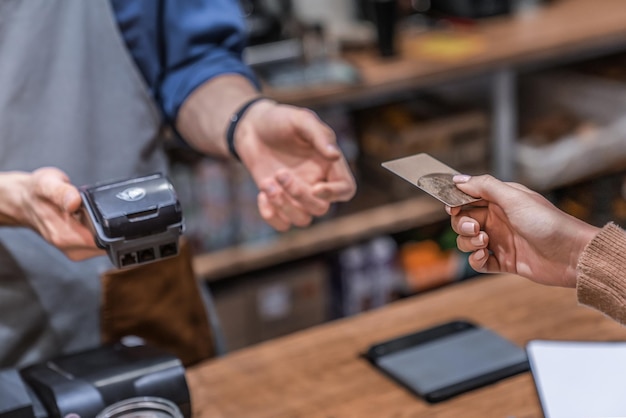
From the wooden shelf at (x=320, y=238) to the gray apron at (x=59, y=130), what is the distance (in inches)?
33.7

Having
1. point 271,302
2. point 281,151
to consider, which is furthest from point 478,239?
point 271,302

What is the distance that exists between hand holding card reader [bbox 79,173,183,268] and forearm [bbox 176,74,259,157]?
36cm

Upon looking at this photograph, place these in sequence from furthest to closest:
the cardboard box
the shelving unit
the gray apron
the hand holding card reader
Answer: the cardboard box, the shelving unit, the gray apron, the hand holding card reader

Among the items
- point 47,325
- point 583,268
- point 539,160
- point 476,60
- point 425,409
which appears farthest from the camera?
point 539,160

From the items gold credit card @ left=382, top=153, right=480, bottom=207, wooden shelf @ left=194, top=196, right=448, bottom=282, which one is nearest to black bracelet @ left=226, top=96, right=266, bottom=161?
gold credit card @ left=382, top=153, right=480, bottom=207

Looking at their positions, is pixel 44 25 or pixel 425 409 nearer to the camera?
pixel 425 409

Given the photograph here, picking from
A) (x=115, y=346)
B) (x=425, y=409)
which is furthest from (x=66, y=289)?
(x=425, y=409)

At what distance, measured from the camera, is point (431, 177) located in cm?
98

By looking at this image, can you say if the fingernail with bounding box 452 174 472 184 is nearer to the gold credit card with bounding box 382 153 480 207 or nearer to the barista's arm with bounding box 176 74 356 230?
the gold credit card with bounding box 382 153 480 207

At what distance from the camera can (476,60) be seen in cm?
233

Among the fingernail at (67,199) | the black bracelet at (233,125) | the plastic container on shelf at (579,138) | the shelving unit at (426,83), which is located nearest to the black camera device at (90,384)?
the fingernail at (67,199)

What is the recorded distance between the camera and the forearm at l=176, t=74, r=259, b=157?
4.60 ft

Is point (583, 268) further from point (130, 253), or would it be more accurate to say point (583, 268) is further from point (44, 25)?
point (44, 25)

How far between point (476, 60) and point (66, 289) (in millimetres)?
1333
